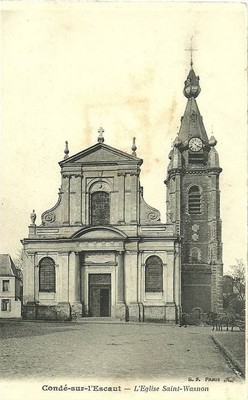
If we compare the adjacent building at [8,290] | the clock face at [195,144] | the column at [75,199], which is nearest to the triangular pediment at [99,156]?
the column at [75,199]

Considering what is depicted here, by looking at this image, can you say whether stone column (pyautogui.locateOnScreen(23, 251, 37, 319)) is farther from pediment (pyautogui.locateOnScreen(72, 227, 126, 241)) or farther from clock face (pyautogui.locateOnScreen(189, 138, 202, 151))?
clock face (pyautogui.locateOnScreen(189, 138, 202, 151))

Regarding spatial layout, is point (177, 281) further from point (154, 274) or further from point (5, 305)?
point (5, 305)

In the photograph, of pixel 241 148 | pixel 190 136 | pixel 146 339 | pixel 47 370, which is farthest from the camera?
pixel 190 136

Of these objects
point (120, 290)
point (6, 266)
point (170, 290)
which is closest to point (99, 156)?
point (120, 290)

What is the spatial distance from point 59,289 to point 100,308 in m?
2.40

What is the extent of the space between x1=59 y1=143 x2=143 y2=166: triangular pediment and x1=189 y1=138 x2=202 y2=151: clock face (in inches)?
372

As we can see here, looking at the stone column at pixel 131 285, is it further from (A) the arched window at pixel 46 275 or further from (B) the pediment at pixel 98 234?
(A) the arched window at pixel 46 275

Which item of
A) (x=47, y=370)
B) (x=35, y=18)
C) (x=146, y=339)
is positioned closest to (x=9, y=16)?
(x=35, y=18)

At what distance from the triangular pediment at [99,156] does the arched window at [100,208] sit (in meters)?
1.79

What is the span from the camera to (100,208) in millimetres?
30062

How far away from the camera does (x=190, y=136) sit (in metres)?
39.5

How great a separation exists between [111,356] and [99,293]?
15.7 meters

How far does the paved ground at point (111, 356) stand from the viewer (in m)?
12.0

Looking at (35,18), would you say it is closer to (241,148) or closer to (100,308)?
(241,148)
